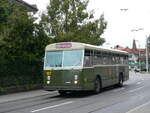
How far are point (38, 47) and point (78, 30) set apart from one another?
6.56m

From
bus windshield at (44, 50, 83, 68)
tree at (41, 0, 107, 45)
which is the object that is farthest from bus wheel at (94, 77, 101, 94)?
tree at (41, 0, 107, 45)

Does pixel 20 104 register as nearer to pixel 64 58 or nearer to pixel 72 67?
pixel 72 67

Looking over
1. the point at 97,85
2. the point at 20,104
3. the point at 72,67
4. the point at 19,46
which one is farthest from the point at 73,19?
the point at 20,104

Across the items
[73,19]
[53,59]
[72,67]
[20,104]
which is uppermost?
[73,19]

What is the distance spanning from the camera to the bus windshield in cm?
2106

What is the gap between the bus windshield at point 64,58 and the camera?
69.1 feet

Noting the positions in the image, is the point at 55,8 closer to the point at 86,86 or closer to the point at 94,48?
the point at 94,48

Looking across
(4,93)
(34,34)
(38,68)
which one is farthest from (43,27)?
(4,93)

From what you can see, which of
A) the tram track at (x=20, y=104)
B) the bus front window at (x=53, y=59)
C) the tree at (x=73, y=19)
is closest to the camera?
the tram track at (x=20, y=104)

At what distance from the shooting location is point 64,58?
21.4 meters

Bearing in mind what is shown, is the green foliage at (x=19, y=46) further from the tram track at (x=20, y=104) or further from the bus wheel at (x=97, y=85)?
the bus wheel at (x=97, y=85)

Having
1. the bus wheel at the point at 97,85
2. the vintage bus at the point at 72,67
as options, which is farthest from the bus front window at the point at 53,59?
the bus wheel at the point at 97,85

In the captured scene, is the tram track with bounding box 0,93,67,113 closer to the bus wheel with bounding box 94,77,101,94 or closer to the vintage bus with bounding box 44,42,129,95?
the vintage bus with bounding box 44,42,129,95

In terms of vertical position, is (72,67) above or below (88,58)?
below
